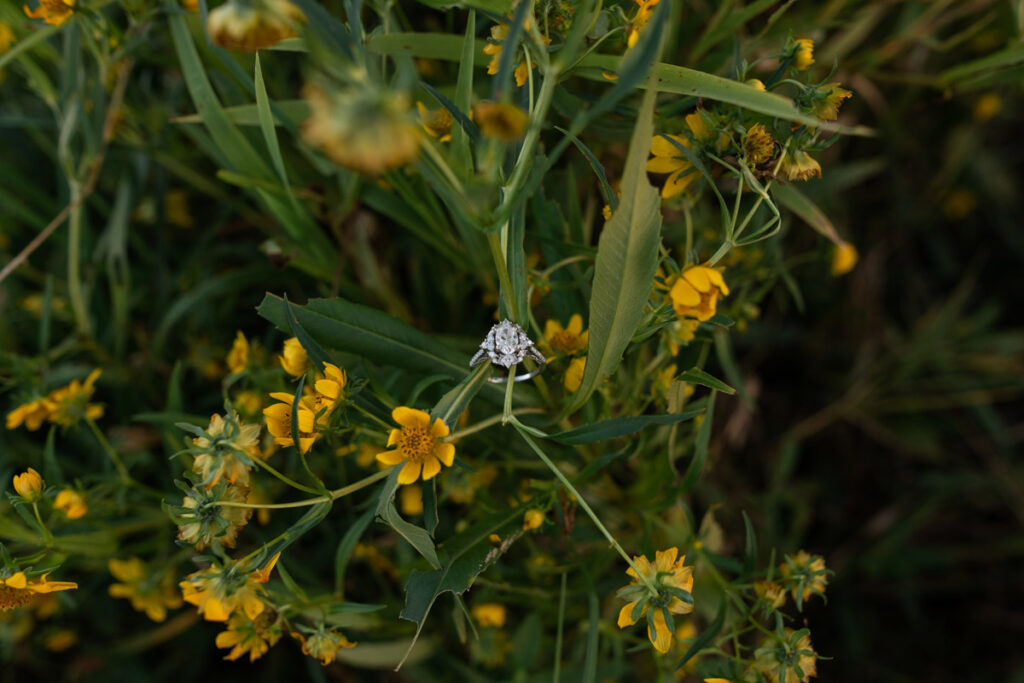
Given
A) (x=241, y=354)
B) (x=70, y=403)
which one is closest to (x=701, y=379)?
(x=241, y=354)

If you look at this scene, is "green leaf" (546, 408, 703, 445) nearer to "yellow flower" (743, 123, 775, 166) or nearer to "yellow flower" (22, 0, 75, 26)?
"yellow flower" (743, 123, 775, 166)

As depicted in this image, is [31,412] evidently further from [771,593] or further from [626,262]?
[771,593]

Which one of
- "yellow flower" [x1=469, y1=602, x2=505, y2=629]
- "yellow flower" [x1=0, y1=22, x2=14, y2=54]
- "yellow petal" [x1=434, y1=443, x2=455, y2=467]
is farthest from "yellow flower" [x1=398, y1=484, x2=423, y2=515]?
"yellow flower" [x1=0, y1=22, x2=14, y2=54]

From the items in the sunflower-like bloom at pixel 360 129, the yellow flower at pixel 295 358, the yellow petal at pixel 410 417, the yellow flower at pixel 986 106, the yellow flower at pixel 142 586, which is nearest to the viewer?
the sunflower-like bloom at pixel 360 129

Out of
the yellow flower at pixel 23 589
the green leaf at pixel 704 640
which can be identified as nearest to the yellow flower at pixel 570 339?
the green leaf at pixel 704 640

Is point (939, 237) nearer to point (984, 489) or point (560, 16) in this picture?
point (984, 489)

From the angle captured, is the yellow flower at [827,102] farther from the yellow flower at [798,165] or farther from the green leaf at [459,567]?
the green leaf at [459,567]
